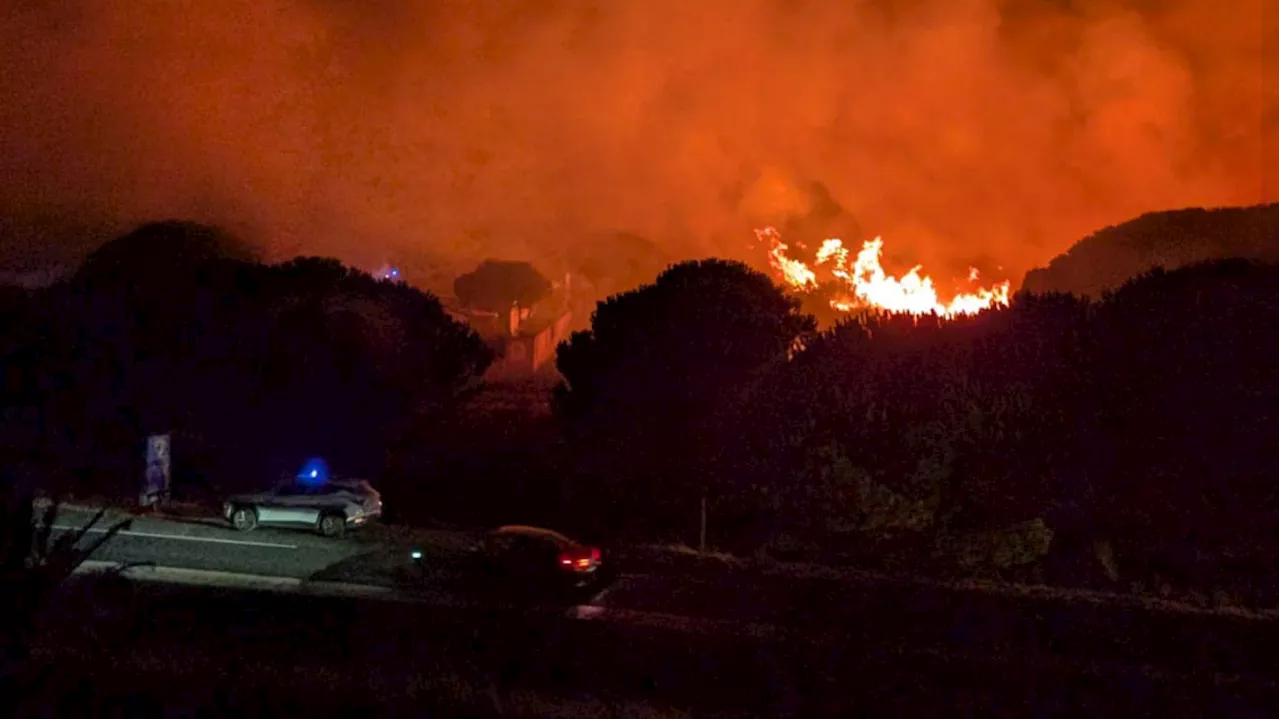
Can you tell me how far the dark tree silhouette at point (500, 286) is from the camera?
46031 mm

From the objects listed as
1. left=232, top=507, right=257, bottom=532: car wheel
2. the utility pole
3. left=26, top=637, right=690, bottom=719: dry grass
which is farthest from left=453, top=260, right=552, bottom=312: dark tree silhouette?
left=26, top=637, right=690, bottom=719: dry grass

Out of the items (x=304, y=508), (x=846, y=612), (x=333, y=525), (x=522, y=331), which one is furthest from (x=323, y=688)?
(x=522, y=331)

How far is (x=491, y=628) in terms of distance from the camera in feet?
45.3

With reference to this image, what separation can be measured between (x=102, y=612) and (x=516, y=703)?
4.01m

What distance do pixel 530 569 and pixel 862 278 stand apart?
32951mm

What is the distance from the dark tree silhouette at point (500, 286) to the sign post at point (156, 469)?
72.7ft

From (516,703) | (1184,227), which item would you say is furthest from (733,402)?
(1184,227)

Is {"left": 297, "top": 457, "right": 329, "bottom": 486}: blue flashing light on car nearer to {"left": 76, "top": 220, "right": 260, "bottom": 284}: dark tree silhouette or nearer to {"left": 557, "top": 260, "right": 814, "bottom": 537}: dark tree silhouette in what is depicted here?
Answer: {"left": 557, "top": 260, "right": 814, "bottom": 537}: dark tree silhouette

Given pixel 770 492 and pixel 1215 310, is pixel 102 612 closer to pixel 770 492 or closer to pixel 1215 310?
pixel 770 492

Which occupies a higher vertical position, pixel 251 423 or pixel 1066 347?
pixel 1066 347

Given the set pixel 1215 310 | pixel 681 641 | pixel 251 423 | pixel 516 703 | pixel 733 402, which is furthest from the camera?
pixel 251 423

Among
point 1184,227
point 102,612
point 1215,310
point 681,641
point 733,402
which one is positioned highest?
point 1184,227

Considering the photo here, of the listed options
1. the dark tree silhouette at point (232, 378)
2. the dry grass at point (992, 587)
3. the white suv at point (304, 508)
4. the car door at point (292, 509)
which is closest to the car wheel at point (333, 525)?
the white suv at point (304, 508)

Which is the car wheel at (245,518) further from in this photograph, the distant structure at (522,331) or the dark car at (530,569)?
the distant structure at (522,331)
